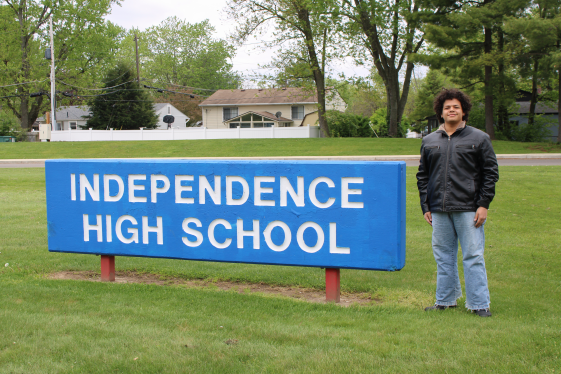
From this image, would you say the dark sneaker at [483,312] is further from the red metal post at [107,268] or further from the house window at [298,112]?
the house window at [298,112]

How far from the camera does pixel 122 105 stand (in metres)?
43.7

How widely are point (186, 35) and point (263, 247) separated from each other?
7535 centimetres

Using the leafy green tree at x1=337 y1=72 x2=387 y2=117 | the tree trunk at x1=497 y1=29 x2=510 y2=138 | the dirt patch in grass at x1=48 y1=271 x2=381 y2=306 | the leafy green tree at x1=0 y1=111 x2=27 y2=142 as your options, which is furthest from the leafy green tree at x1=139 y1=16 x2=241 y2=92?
the dirt patch in grass at x1=48 y1=271 x2=381 y2=306

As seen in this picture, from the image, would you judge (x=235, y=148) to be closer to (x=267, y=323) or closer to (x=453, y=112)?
(x=453, y=112)

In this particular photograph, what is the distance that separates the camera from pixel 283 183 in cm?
427

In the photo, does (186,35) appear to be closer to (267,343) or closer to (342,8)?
(342,8)

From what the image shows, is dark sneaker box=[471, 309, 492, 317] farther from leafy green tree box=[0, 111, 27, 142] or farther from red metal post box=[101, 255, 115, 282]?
leafy green tree box=[0, 111, 27, 142]

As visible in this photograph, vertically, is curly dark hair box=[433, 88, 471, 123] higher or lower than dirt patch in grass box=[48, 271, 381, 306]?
higher

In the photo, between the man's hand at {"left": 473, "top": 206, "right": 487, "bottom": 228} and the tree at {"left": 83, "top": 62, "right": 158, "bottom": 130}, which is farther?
the tree at {"left": 83, "top": 62, "right": 158, "bottom": 130}

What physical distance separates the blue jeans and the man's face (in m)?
0.72

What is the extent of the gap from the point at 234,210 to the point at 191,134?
29.9m

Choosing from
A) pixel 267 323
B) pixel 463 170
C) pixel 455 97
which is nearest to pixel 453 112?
pixel 455 97

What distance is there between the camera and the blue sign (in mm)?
4078

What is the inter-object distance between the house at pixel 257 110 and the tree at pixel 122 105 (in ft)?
24.6
